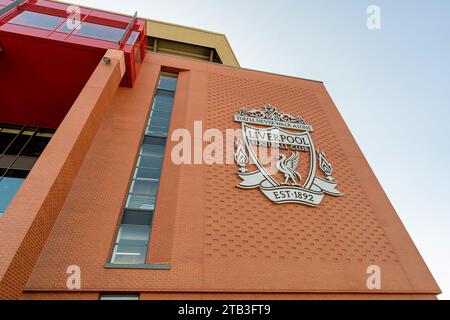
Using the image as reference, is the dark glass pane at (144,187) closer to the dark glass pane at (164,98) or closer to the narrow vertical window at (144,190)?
the narrow vertical window at (144,190)

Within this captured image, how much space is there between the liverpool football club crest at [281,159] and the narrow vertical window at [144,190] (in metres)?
3.72

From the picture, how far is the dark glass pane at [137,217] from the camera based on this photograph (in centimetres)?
939

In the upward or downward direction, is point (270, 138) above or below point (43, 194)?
above

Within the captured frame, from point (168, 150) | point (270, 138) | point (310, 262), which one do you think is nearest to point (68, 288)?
point (168, 150)

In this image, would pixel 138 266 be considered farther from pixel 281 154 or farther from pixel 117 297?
pixel 281 154

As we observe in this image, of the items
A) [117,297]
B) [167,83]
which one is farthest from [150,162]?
[167,83]

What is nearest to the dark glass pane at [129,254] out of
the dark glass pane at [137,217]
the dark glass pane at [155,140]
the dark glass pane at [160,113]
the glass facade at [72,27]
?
the dark glass pane at [137,217]

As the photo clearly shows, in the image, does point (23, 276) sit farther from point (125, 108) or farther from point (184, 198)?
point (125, 108)

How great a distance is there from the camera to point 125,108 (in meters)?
12.6

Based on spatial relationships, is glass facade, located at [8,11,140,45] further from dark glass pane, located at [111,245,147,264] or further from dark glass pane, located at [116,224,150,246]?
dark glass pane, located at [111,245,147,264]

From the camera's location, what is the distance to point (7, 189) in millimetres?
11008

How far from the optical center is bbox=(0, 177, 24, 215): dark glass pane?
10298 millimetres

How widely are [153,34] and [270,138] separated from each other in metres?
14.4

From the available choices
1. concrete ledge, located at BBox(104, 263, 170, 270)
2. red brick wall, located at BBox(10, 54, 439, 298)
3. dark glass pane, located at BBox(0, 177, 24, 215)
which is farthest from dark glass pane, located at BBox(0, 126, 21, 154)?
concrete ledge, located at BBox(104, 263, 170, 270)
